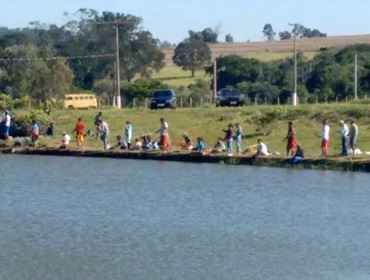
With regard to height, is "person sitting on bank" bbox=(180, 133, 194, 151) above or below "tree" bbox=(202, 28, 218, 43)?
below

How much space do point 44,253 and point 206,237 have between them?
411 centimetres

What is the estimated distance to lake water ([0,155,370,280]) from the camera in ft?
101

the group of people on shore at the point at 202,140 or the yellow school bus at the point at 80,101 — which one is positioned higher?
the yellow school bus at the point at 80,101

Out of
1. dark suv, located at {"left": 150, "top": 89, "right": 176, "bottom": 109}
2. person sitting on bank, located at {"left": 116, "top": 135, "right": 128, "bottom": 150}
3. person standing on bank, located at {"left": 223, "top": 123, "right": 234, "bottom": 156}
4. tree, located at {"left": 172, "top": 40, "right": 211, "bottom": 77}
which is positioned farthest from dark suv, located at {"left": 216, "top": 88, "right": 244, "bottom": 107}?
tree, located at {"left": 172, "top": 40, "right": 211, "bottom": 77}

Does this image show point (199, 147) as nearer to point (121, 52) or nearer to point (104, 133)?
point (104, 133)

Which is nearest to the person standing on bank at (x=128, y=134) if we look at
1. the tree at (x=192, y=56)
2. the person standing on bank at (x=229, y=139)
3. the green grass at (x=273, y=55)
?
the person standing on bank at (x=229, y=139)

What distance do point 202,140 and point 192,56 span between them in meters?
69.7

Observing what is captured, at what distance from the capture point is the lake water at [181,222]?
3067cm

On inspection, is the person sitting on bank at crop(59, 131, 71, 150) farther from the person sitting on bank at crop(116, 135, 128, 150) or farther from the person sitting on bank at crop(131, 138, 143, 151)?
the person sitting on bank at crop(131, 138, 143, 151)

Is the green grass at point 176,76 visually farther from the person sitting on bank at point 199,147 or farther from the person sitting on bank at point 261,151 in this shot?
the person sitting on bank at point 261,151

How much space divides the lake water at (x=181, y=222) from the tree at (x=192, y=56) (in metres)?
71.7

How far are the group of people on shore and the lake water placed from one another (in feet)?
4.20

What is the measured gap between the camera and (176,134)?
6066cm

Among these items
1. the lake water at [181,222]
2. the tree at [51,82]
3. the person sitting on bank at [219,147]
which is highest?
the tree at [51,82]
